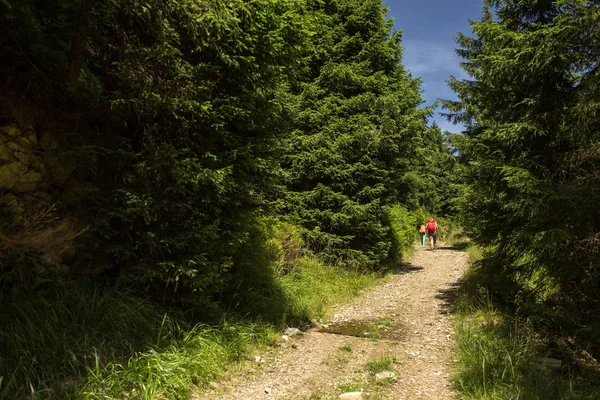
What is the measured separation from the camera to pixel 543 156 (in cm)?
631

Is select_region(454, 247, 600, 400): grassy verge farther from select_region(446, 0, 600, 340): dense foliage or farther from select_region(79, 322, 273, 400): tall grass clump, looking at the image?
select_region(79, 322, 273, 400): tall grass clump

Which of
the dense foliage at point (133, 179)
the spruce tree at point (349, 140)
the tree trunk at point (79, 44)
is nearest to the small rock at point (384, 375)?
the dense foliage at point (133, 179)

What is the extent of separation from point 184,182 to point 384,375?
3569 millimetres

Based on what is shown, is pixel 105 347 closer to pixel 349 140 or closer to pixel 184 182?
pixel 184 182

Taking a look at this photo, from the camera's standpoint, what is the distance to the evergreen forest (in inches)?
145

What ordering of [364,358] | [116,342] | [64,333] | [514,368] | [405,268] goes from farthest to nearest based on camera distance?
1. [405,268]
2. [364,358]
3. [514,368]
4. [116,342]
5. [64,333]

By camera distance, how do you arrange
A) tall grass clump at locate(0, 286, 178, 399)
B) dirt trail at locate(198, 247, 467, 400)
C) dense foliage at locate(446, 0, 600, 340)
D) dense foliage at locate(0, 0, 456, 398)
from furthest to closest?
dense foliage at locate(446, 0, 600, 340), dirt trail at locate(198, 247, 467, 400), dense foliage at locate(0, 0, 456, 398), tall grass clump at locate(0, 286, 178, 399)

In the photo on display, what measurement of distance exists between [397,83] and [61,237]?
12256 millimetres

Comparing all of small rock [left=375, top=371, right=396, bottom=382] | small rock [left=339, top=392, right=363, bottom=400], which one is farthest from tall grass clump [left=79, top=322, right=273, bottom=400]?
small rock [left=375, top=371, right=396, bottom=382]

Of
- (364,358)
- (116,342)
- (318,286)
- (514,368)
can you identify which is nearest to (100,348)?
(116,342)

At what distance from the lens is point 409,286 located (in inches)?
426

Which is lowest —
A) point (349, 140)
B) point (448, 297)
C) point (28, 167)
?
point (448, 297)

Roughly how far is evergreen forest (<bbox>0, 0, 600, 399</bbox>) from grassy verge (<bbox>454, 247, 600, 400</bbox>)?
1.14 feet

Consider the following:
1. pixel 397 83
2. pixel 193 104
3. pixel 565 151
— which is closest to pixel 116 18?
pixel 193 104
